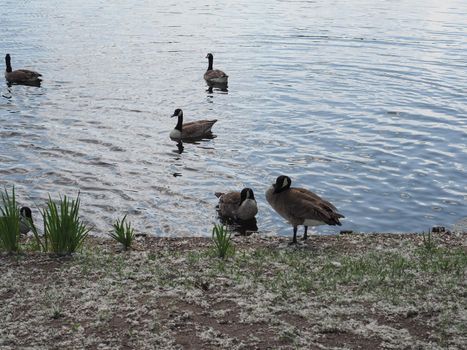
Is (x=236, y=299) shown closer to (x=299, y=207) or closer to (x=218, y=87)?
(x=299, y=207)

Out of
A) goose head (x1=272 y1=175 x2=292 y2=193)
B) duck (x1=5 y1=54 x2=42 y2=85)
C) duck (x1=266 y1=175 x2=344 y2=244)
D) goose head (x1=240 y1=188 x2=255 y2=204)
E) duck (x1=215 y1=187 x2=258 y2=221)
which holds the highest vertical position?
duck (x1=5 y1=54 x2=42 y2=85)

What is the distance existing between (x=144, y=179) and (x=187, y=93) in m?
11.3

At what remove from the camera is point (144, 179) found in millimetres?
19297

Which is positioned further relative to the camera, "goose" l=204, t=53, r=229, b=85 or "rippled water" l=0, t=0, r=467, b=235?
"goose" l=204, t=53, r=229, b=85

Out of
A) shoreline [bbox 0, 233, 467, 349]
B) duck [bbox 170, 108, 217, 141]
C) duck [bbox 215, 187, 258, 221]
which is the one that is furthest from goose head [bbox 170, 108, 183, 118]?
shoreline [bbox 0, 233, 467, 349]

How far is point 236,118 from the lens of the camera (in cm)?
2603

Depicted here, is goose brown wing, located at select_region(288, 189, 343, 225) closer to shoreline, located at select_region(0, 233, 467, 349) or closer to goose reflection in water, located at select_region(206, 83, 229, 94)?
shoreline, located at select_region(0, 233, 467, 349)

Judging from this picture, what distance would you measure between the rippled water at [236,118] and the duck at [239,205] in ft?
1.49

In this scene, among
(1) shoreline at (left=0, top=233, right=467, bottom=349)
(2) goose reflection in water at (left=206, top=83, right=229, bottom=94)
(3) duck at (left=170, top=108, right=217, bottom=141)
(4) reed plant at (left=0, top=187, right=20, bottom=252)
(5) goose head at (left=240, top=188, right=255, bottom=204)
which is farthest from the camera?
(2) goose reflection in water at (left=206, top=83, right=229, bottom=94)

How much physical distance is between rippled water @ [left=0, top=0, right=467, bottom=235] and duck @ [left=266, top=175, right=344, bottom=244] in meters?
2.55

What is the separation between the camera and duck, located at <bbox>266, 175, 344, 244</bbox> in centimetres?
1295

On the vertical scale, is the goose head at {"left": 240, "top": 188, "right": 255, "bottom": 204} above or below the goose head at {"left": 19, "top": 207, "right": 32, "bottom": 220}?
above

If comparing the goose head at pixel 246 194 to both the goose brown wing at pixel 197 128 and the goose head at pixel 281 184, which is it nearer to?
the goose head at pixel 281 184

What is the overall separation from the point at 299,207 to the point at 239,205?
3.67 meters
